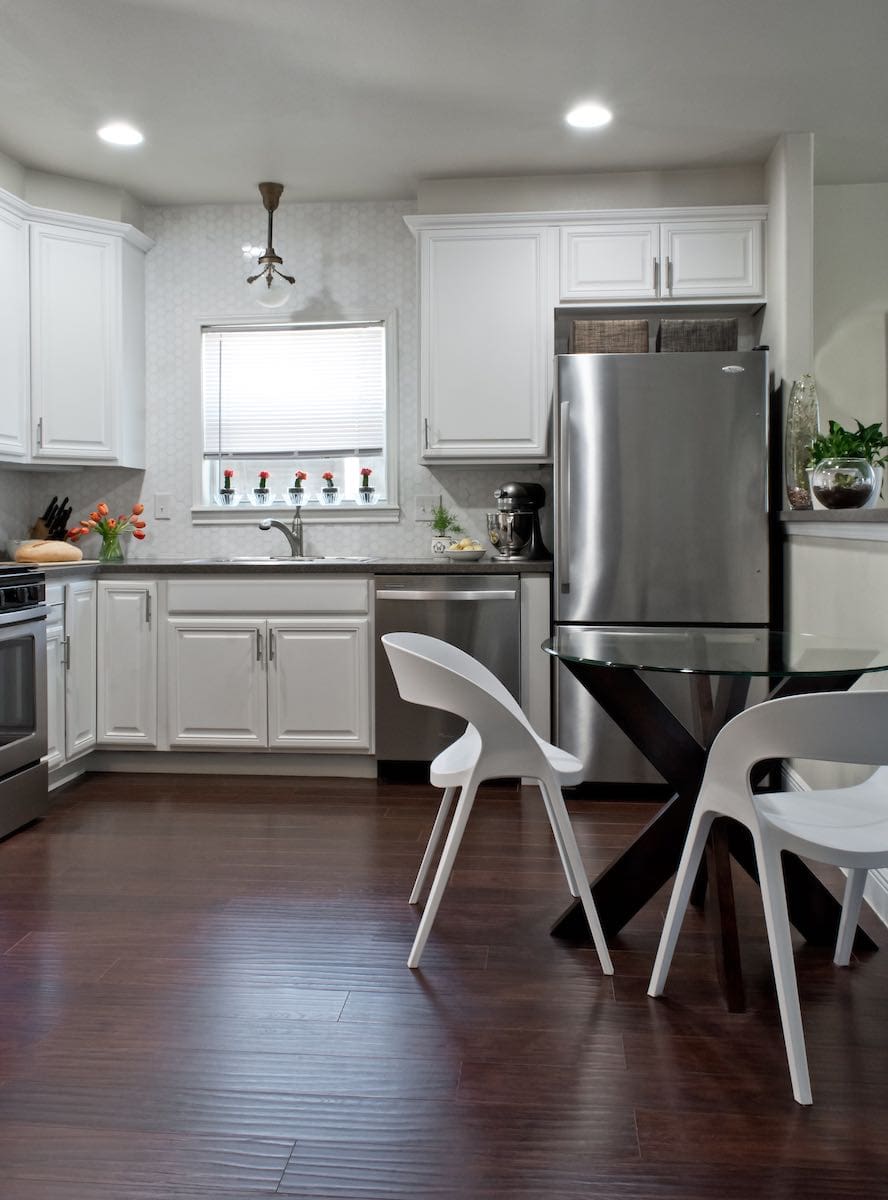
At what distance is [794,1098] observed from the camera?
5.72 ft

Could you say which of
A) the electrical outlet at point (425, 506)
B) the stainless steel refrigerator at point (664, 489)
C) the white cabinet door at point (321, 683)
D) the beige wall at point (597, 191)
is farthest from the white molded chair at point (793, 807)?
the beige wall at point (597, 191)

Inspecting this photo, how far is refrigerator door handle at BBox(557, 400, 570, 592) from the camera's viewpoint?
3781 millimetres

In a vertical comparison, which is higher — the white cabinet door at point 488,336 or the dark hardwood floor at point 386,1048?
the white cabinet door at point 488,336

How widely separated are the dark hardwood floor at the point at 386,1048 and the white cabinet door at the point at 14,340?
1869 mm

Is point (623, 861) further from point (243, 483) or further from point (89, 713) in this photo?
point (243, 483)

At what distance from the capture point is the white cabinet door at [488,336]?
418cm

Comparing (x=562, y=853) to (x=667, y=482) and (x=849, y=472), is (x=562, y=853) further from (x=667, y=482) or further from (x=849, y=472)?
(x=667, y=482)

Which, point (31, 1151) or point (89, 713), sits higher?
point (89, 713)

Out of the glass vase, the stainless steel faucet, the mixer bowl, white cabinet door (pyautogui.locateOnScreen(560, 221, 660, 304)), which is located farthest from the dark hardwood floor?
white cabinet door (pyautogui.locateOnScreen(560, 221, 660, 304))

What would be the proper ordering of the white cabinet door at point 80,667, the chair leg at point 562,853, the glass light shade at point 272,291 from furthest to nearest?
the glass light shade at point 272,291 < the white cabinet door at point 80,667 < the chair leg at point 562,853

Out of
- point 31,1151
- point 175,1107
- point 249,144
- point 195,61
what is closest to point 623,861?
point 175,1107

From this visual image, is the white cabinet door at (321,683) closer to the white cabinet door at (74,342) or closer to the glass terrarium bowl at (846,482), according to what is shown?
the white cabinet door at (74,342)

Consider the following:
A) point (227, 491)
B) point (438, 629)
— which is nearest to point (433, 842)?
point (438, 629)

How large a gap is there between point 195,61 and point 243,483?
195cm
